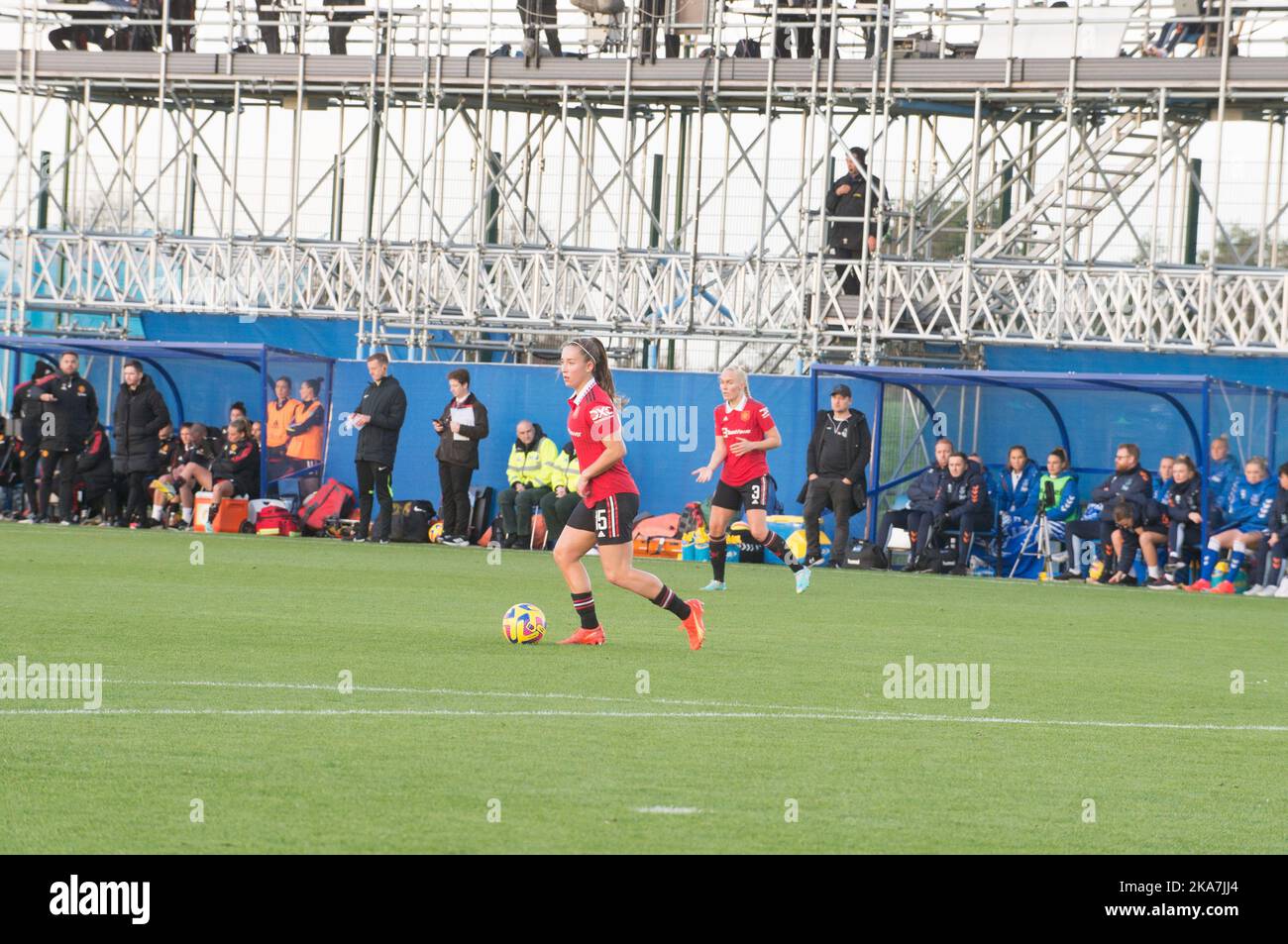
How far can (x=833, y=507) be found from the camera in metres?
25.2

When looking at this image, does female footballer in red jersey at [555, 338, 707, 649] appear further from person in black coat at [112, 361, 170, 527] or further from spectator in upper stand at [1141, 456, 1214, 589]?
person in black coat at [112, 361, 170, 527]

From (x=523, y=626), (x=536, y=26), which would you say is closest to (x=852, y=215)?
(x=536, y=26)

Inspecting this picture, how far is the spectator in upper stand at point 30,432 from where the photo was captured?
27.0 m

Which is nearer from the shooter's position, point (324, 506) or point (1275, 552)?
point (1275, 552)

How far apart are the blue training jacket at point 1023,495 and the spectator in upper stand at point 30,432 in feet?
40.2

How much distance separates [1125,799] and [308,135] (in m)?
30.3

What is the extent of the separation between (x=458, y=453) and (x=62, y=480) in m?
5.36

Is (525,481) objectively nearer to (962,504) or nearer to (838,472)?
(838,472)

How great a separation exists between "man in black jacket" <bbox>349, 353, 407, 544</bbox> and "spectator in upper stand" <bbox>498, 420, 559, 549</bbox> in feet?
4.97

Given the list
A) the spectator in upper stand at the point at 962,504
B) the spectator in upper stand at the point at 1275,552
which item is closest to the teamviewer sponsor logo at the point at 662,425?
the spectator in upper stand at the point at 962,504

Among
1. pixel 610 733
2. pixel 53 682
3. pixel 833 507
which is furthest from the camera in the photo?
pixel 833 507

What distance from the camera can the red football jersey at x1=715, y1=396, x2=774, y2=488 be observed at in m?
19.2
